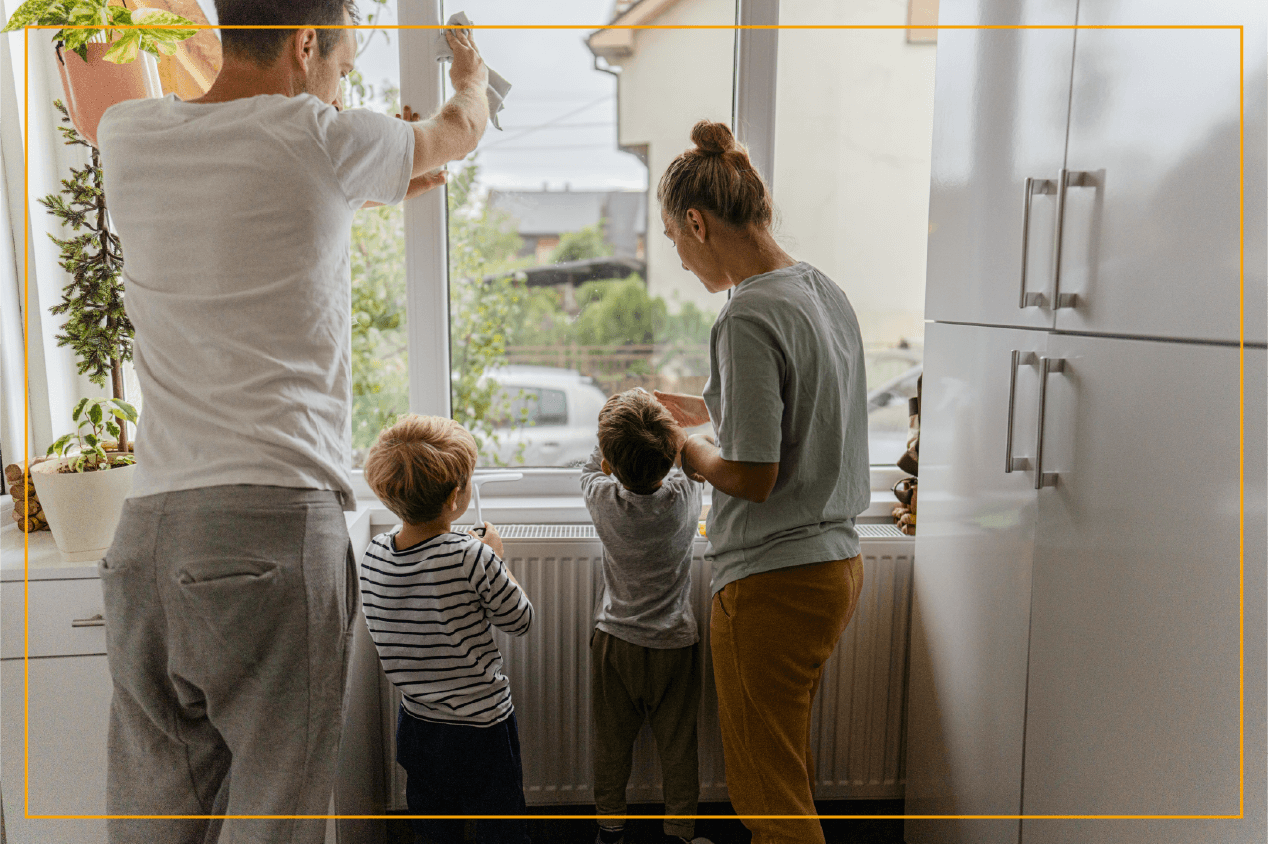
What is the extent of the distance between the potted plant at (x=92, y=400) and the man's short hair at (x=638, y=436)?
0.81 meters

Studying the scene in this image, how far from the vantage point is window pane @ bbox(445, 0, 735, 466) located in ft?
6.10

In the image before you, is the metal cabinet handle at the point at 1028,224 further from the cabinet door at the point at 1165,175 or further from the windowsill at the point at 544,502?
the windowsill at the point at 544,502

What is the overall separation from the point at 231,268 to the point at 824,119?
53.5 inches

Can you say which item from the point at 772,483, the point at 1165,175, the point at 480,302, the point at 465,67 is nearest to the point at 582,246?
the point at 480,302

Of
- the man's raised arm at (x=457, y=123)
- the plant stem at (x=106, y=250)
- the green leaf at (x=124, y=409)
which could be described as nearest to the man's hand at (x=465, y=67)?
the man's raised arm at (x=457, y=123)

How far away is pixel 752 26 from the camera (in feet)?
5.79

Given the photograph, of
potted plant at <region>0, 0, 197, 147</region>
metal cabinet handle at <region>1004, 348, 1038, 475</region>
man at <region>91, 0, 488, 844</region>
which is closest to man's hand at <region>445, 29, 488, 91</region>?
man at <region>91, 0, 488, 844</region>

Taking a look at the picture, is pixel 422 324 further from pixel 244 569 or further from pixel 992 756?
pixel 992 756

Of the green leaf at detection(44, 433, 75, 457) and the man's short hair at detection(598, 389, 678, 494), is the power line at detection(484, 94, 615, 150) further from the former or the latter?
the green leaf at detection(44, 433, 75, 457)

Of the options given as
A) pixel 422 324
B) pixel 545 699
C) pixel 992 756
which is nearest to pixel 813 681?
pixel 992 756

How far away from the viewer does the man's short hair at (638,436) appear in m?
1.52

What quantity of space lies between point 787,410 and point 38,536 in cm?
136

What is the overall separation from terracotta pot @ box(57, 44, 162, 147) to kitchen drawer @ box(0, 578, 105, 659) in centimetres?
73

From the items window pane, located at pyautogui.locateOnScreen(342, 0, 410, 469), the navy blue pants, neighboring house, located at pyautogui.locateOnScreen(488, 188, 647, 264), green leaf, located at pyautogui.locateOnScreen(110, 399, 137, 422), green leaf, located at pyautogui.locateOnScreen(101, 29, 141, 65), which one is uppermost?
green leaf, located at pyautogui.locateOnScreen(101, 29, 141, 65)
